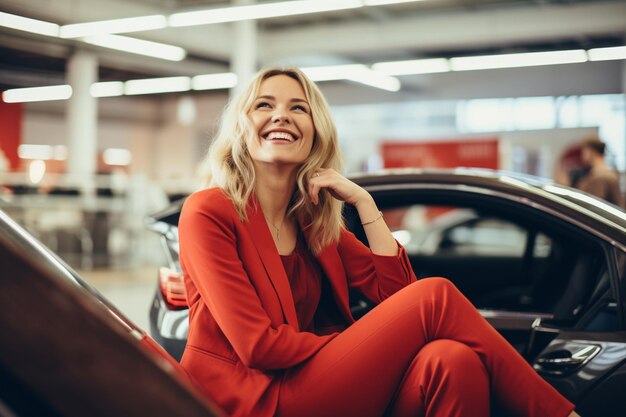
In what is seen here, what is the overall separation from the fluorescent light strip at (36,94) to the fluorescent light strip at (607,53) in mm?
11146

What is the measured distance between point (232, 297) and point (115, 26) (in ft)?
33.4

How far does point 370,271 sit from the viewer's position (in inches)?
92.3

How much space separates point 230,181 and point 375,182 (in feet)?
2.57

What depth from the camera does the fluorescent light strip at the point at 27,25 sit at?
38.4 ft

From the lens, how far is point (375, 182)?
2.69 meters

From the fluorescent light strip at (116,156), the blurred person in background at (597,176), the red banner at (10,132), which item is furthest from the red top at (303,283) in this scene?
the fluorescent light strip at (116,156)

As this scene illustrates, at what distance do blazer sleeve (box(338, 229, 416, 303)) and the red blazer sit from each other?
0.40 m

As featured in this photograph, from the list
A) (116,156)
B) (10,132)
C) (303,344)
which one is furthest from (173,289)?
(116,156)

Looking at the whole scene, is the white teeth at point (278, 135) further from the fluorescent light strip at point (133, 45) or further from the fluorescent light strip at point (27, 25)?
the fluorescent light strip at point (133, 45)

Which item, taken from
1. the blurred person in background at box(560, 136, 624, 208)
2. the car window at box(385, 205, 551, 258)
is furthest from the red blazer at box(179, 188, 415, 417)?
the blurred person in background at box(560, 136, 624, 208)

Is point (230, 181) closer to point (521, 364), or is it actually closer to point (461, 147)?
point (521, 364)

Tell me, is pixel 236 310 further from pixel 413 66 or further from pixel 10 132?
pixel 10 132

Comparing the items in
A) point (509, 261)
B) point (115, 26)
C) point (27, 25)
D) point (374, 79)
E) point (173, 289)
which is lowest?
point (509, 261)

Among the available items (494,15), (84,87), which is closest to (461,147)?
(494,15)
